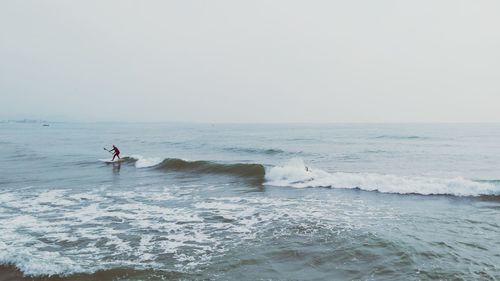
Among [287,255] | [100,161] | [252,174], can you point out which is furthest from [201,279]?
[100,161]

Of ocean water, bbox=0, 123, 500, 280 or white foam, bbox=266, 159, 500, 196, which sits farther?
white foam, bbox=266, 159, 500, 196

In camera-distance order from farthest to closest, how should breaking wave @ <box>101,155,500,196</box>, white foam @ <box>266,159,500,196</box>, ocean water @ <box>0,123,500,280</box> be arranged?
breaking wave @ <box>101,155,500,196</box> < white foam @ <box>266,159,500,196</box> < ocean water @ <box>0,123,500,280</box>

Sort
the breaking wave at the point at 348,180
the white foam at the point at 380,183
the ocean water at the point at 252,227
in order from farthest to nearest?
the breaking wave at the point at 348,180, the white foam at the point at 380,183, the ocean water at the point at 252,227

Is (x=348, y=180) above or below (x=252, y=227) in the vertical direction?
above

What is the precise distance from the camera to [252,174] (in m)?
23.2

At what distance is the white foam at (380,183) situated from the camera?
16.7 meters

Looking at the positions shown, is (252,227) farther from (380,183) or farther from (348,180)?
(380,183)

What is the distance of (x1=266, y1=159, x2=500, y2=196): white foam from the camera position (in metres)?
16.7

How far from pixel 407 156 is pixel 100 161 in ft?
86.1

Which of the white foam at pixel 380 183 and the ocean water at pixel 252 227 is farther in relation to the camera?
the white foam at pixel 380 183

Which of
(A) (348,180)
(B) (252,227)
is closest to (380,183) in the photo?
(A) (348,180)

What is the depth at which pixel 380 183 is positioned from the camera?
18516 millimetres

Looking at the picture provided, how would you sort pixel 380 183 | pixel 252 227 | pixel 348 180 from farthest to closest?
1. pixel 348 180
2. pixel 380 183
3. pixel 252 227

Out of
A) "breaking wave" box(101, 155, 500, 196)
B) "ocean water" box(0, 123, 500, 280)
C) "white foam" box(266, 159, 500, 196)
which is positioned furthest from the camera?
"breaking wave" box(101, 155, 500, 196)
